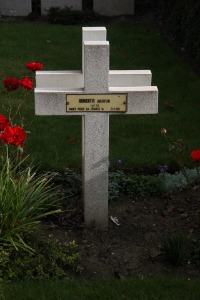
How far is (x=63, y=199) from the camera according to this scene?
19.9ft

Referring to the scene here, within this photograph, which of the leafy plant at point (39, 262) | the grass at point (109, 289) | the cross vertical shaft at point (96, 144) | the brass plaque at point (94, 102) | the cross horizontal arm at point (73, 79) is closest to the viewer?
the grass at point (109, 289)

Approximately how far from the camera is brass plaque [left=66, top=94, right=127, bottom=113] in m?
5.45

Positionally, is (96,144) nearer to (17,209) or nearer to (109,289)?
(17,209)

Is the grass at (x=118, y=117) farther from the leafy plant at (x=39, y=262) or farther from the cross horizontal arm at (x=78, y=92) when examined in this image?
the leafy plant at (x=39, y=262)

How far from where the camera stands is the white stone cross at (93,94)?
538 centimetres

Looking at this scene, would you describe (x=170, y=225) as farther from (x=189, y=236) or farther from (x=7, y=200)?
(x=7, y=200)

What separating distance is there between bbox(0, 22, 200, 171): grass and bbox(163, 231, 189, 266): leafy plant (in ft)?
6.18

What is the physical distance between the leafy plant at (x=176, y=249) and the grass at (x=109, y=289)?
0.22 meters

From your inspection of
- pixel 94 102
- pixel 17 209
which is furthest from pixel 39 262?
pixel 94 102

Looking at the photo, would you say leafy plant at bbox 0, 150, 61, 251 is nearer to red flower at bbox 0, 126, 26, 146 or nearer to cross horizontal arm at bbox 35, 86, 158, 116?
red flower at bbox 0, 126, 26, 146

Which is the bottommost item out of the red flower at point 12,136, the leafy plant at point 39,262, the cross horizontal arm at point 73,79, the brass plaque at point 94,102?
the leafy plant at point 39,262

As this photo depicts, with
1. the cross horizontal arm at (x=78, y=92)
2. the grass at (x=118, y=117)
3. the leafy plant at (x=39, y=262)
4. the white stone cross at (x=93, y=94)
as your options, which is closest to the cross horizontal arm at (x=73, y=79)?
the white stone cross at (x=93, y=94)

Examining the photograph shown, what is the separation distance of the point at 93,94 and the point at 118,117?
324 centimetres

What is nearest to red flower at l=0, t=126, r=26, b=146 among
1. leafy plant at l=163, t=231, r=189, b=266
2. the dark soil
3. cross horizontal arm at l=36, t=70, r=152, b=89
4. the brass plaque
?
the brass plaque
